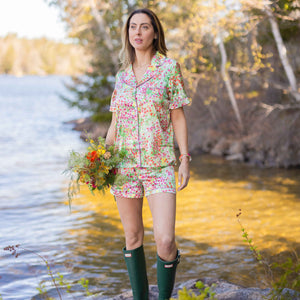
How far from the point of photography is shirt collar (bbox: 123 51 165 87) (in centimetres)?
295

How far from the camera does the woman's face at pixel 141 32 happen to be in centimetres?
299

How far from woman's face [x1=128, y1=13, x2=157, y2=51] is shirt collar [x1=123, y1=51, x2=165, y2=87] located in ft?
0.33

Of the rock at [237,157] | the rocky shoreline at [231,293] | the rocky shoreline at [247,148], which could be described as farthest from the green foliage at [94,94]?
the rocky shoreline at [231,293]

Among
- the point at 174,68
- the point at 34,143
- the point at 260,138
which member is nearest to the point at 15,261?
the point at 174,68

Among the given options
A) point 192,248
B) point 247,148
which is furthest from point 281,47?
point 192,248

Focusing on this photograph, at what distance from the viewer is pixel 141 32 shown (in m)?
2.99

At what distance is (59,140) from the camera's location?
18.5 m

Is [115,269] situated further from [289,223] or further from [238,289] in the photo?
[289,223]

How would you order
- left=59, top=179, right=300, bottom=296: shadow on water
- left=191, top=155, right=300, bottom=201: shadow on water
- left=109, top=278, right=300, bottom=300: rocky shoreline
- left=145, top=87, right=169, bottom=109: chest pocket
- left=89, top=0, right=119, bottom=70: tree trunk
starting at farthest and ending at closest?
left=89, top=0, right=119, bottom=70: tree trunk → left=191, top=155, right=300, bottom=201: shadow on water → left=59, top=179, right=300, bottom=296: shadow on water → left=109, top=278, right=300, bottom=300: rocky shoreline → left=145, top=87, right=169, bottom=109: chest pocket

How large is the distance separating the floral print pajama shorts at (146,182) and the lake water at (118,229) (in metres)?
0.53

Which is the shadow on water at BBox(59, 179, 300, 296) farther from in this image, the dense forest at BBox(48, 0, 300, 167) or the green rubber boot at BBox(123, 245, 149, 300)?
the dense forest at BBox(48, 0, 300, 167)

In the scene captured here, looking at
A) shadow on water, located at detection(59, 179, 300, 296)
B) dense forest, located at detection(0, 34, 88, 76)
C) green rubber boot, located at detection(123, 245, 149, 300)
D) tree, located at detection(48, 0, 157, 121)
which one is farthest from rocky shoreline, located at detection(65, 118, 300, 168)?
dense forest, located at detection(0, 34, 88, 76)

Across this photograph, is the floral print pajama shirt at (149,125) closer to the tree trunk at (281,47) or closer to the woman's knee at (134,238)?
the woman's knee at (134,238)

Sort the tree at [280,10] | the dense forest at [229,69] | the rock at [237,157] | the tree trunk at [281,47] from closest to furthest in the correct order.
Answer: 1. the tree at [280,10]
2. the tree trunk at [281,47]
3. the dense forest at [229,69]
4. the rock at [237,157]
